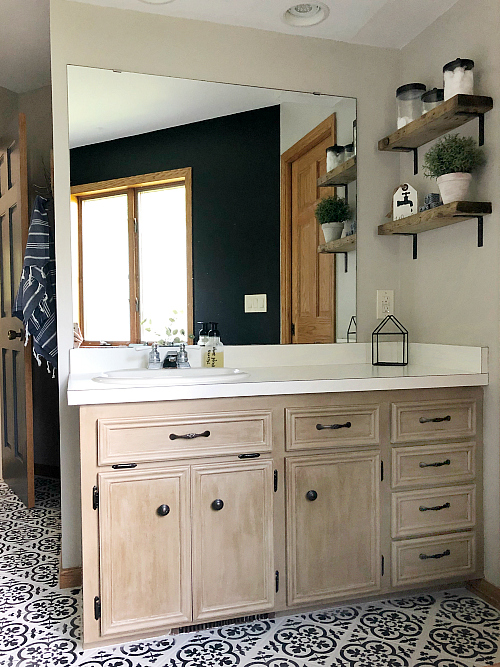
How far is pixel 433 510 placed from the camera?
2.17m

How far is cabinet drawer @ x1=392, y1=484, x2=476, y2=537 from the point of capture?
83.8 inches

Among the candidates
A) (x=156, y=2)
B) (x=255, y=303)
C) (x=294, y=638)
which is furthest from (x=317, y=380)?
(x=156, y=2)

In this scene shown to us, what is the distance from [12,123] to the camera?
3740 millimetres

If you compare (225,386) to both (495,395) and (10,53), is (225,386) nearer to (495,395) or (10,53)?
(495,395)

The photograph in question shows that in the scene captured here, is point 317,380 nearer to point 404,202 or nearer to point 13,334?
point 404,202

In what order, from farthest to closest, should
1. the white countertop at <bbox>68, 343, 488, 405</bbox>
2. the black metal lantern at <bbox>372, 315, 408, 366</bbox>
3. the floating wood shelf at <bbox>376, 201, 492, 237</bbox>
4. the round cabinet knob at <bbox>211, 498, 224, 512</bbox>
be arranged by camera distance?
the black metal lantern at <bbox>372, 315, 408, 366</bbox>, the floating wood shelf at <bbox>376, 201, 492, 237</bbox>, the round cabinet knob at <bbox>211, 498, 224, 512</bbox>, the white countertop at <bbox>68, 343, 488, 405</bbox>

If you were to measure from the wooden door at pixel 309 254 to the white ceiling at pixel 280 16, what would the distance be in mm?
404

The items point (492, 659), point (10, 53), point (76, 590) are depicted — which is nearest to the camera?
point (492, 659)

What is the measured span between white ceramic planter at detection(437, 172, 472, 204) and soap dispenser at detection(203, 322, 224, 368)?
42.1 inches

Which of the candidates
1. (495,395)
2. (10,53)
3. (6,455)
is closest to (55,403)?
(6,455)

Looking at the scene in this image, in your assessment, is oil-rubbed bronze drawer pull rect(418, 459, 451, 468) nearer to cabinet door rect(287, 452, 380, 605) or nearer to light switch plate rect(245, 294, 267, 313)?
cabinet door rect(287, 452, 380, 605)

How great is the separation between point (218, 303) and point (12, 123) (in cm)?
226

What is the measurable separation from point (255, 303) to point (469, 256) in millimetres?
899

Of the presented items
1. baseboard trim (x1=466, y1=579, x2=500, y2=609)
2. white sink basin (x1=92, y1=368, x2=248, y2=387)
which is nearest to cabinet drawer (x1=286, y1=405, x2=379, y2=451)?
white sink basin (x1=92, y1=368, x2=248, y2=387)
